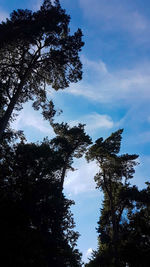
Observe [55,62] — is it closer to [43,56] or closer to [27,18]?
[43,56]

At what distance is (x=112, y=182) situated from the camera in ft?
74.5

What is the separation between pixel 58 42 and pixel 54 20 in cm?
146

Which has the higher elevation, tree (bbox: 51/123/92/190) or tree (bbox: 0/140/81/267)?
tree (bbox: 51/123/92/190)

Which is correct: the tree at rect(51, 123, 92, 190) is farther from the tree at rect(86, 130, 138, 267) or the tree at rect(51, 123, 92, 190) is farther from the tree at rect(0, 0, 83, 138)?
the tree at rect(0, 0, 83, 138)

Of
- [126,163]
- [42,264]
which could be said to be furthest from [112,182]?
[42,264]

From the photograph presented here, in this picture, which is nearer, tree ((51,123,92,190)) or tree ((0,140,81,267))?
tree ((0,140,81,267))

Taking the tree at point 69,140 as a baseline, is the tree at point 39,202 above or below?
below

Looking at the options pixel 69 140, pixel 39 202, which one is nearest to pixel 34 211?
pixel 39 202

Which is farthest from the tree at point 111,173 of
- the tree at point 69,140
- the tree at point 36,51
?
the tree at point 36,51

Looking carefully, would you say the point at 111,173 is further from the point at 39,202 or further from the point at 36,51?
the point at 36,51

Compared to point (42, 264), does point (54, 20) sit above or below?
above

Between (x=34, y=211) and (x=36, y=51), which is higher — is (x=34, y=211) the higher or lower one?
the lower one

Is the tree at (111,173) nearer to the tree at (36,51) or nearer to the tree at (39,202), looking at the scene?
the tree at (39,202)

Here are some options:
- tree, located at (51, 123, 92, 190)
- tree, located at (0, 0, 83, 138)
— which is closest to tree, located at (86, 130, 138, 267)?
tree, located at (51, 123, 92, 190)
